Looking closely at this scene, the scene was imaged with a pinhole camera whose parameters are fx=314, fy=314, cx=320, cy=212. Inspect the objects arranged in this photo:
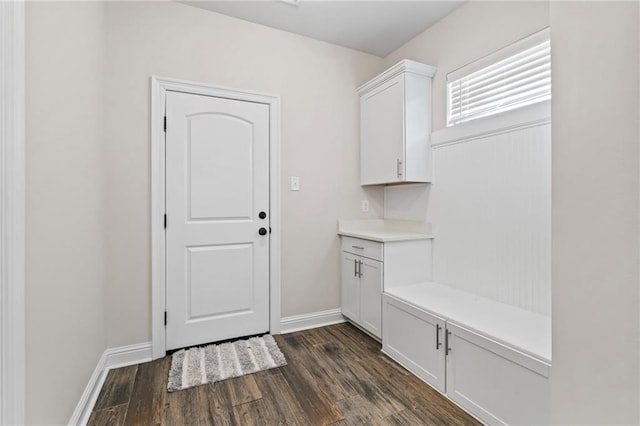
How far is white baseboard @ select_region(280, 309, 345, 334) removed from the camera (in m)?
2.79

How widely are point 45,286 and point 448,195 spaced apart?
2.49m

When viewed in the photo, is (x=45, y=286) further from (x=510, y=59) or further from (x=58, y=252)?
(x=510, y=59)

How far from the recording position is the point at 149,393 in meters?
1.90

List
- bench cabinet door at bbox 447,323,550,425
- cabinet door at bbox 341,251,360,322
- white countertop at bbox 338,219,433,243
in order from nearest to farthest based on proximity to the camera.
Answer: bench cabinet door at bbox 447,323,550,425 < white countertop at bbox 338,219,433,243 < cabinet door at bbox 341,251,360,322

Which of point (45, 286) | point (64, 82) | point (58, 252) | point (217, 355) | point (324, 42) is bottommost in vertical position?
point (217, 355)

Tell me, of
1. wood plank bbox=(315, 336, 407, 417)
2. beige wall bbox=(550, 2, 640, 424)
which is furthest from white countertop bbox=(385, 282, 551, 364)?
beige wall bbox=(550, 2, 640, 424)

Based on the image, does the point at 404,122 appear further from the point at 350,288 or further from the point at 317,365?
the point at 317,365

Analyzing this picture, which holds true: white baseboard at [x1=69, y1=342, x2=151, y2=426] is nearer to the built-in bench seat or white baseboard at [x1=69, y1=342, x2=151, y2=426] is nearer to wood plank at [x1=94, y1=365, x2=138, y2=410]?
wood plank at [x1=94, y1=365, x2=138, y2=410]

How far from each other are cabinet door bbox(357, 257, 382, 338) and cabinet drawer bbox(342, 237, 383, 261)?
2.0 inches

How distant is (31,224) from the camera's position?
3.74ft

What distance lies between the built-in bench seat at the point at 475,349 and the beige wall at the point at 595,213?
1.10 m

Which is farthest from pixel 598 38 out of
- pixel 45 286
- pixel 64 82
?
pixel 64 82

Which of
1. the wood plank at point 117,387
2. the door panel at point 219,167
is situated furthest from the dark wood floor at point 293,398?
the door panel at point 219,167

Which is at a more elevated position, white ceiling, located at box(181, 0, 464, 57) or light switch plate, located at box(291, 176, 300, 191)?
white ceiling, located at box(181, 0, 464, 57)
